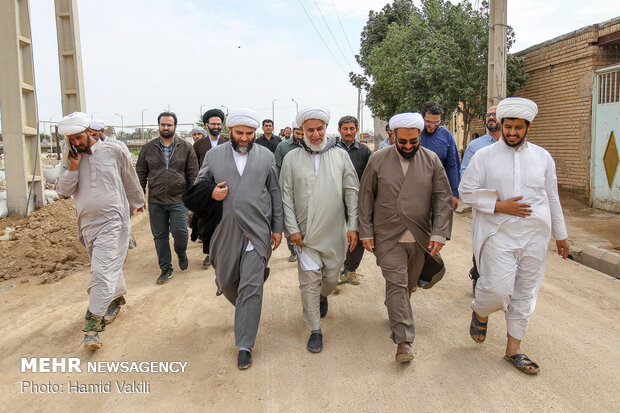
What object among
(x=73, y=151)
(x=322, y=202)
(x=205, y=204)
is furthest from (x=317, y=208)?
(x=73, y=151)

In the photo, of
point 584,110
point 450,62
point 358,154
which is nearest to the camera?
point 358,154

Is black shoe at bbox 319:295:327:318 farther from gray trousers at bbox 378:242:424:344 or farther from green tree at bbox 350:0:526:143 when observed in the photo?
green tree at bbox 350:0:526:143

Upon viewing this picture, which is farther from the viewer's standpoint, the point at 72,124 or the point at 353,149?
the point at 353,149

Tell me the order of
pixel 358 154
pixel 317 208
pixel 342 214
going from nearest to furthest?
pixel 317 208 → pixel 342 214 → pixel 358 154

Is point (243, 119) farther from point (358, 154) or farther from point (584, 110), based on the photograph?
point (584, 110)

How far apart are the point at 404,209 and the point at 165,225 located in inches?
138

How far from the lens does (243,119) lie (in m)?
3.82

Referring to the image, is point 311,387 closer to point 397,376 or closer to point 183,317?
point 397,376

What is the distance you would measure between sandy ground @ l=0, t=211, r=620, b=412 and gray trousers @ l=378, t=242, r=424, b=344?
0.28m

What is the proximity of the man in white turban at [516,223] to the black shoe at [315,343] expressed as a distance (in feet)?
4.27

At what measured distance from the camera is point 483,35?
45.2 feet

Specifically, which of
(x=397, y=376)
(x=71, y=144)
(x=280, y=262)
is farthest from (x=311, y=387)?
(x=280, y=262)

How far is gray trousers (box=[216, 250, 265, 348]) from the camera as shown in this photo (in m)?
3.60

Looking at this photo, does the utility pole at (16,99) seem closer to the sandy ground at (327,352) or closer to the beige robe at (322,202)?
the sandy ground at (327,352)
